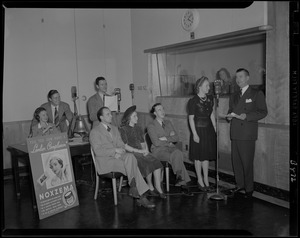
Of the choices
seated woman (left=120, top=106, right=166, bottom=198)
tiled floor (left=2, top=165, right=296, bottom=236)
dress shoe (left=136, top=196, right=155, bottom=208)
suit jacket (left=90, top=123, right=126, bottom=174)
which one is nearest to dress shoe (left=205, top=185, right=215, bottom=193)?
tiled floor (left=2, top=165, right=296, bottom=236)

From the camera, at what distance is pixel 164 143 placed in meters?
4.27

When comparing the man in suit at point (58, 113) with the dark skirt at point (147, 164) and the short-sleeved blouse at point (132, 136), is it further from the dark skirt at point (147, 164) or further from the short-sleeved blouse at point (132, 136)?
the dark skirt at point (147, 164)

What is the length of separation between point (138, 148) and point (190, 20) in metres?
1.79

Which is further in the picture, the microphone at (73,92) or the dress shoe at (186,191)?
the microphone at (73,92)

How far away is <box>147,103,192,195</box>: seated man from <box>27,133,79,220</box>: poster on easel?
3.31 ft

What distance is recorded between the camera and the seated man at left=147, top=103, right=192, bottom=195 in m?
4.23

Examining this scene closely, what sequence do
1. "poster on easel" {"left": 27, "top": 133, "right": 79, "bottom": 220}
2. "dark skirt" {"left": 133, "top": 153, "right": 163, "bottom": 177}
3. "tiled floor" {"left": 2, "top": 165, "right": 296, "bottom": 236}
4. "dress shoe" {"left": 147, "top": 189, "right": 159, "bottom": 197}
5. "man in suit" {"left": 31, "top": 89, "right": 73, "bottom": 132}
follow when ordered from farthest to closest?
1. "man in suit" {"left": 31, "top": 89, "right": 73, "bottom": 132}
2. "dress shoe" {"left": 147, "top": 189, "right": 159, "bottom": 197}
3. "dark skirt" {"left": 133, "top": 153, "right": 163, "bottom": 177}
4. "poster on easel" {"left": 27, "top": 133, "right": 79, "bottom": 220}
5. "tiled floor" {"left": 2, "top": 165, "right": 296, "bottom": 236}

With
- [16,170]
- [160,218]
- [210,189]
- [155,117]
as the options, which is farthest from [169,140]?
[16,170]

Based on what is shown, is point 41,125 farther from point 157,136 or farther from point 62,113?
point 157,136

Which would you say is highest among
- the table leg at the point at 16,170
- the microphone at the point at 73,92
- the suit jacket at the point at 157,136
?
the microphone at the point at 73,92

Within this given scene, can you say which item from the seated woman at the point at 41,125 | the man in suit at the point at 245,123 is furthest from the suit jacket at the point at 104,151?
the man in suit at the point at 245,123

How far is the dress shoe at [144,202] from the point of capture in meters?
3.75

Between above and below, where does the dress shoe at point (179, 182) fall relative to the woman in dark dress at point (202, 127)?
below

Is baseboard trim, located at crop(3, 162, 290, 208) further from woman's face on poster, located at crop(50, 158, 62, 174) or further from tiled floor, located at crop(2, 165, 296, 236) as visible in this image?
woman's face on poster, located at crop(50, 158, 62, 174)
